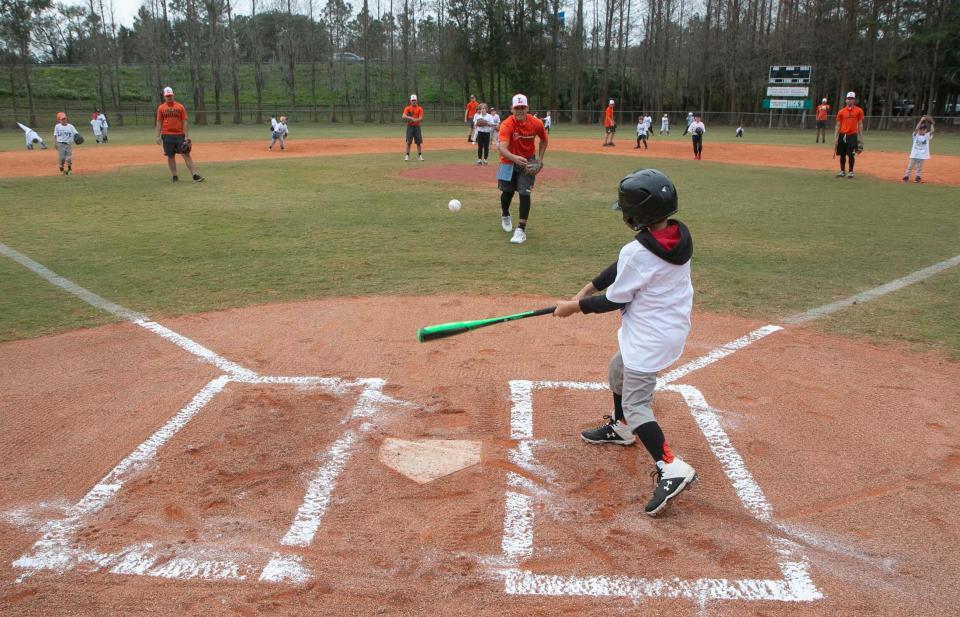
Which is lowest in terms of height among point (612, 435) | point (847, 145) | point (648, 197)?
point (612, 435)

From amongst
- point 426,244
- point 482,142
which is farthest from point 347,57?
point 426,244

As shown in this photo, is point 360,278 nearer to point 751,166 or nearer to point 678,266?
point 678,266

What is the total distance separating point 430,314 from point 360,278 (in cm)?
178

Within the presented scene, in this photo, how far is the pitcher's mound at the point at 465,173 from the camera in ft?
58.5

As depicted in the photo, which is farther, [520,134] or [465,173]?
[465,173]

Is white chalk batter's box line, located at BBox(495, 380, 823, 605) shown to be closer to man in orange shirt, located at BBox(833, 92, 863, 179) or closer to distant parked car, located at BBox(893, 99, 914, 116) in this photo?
man in orange shirt, located at BBox(833, 92, 863, 179)

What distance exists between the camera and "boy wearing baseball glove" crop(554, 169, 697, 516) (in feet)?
11.6

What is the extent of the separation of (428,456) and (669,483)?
4.64 ft

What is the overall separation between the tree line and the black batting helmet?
5867 cm

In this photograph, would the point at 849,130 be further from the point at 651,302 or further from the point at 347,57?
the point at 347,57

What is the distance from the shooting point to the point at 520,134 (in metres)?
10.2

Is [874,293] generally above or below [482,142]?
below

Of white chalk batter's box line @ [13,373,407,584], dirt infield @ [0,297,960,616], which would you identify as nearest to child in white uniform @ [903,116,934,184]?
dirt infield @ [0,297,960,616]

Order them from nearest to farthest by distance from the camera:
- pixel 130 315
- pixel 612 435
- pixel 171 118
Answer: pixel 612 435, pixel 130 315, pixel 171 118
